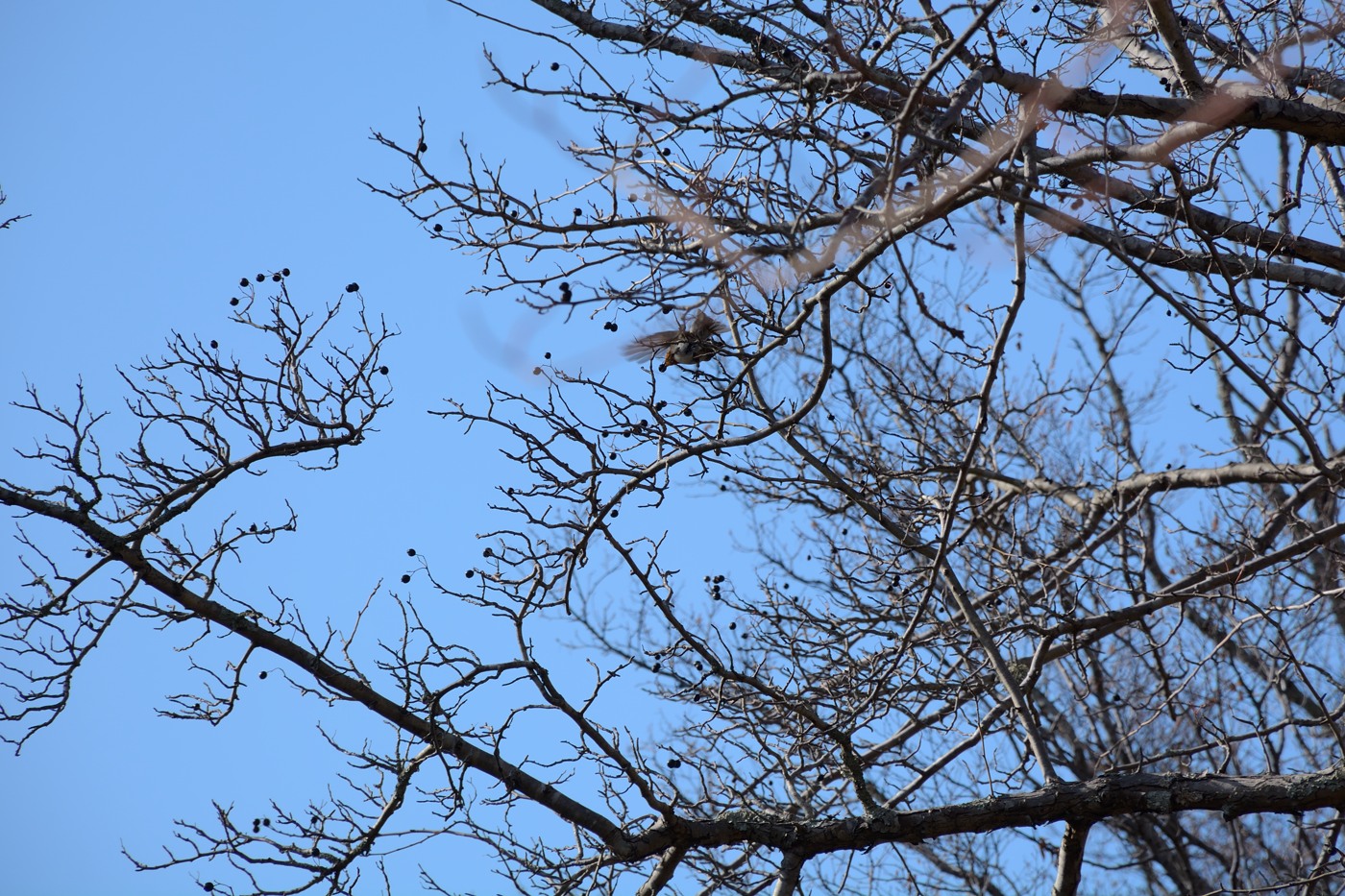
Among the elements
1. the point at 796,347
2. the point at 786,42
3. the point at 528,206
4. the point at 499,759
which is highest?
the point at 796,347

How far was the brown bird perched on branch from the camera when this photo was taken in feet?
12.9

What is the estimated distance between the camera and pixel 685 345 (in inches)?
159

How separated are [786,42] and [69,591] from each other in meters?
3.19

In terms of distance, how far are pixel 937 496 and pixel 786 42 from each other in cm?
219

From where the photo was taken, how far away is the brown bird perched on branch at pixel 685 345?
3932 millimetres

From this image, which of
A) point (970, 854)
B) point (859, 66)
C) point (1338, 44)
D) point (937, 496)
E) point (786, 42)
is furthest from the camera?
point (970, 854)

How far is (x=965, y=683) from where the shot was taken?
537 cm

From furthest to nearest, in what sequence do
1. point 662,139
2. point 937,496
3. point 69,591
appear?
point 937,496 → point 662,139 → point 69,591

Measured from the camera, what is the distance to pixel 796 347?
8.70 meters

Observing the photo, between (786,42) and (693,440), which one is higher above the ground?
(786,42)

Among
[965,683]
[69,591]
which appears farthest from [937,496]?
[69,591]

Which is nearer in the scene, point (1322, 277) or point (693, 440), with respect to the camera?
point (693, 440)

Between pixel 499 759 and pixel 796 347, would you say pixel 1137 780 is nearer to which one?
pixel 499 759

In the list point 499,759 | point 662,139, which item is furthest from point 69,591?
point 662,139
